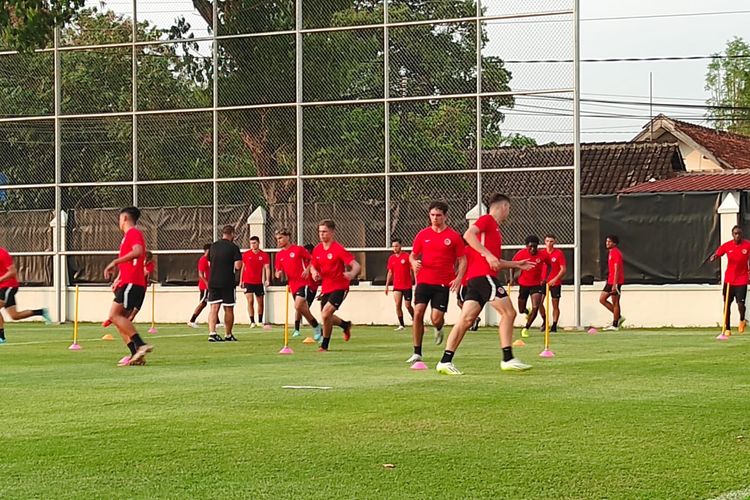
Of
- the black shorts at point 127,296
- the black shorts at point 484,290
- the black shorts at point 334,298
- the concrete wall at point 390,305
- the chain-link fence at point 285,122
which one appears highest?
the chain-link fence at point 285,122

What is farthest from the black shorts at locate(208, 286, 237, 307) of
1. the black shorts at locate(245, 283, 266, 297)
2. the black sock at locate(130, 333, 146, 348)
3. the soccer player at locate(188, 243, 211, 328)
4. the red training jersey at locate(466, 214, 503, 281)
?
the red training jersey at locate(466, 214, 503, 281)

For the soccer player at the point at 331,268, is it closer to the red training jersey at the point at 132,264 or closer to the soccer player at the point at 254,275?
the red training jersey at the point at 132,264

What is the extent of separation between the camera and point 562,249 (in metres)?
28.4

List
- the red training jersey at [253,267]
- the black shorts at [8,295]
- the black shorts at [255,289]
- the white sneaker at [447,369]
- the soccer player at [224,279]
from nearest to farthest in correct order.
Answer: the white sneaker at [447,369]
the black shorts at [8,295]
the soccer player at [224,279]
the red training jersey at [253,267]
the black shorts at [255,289]

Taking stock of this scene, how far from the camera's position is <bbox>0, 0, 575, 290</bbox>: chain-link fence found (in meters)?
28.6

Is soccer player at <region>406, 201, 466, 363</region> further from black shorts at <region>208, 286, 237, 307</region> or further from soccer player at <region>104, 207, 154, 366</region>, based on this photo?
black shorts at <region>208, 286, 237, 307</region>

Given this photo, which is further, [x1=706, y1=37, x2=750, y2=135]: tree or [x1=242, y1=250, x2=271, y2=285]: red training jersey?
[x1=706, y1=37, x2=750, y2=135]: tree

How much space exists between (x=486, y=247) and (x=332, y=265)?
20.6ft

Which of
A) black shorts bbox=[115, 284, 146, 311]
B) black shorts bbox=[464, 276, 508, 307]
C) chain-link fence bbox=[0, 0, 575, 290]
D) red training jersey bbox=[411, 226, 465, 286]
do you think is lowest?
black shorts bbox=[115, 284, 146, 311]

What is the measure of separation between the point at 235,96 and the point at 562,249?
838cm

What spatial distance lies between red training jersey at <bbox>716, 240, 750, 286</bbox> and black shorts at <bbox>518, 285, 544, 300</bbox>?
3692 millimetres

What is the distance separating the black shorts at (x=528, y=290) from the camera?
27.2 meters

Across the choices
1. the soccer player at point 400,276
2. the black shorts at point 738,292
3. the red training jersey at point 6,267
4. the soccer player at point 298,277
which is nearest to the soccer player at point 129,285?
the red training jersey at point 6,267

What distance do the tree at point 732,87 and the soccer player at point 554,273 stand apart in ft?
195
